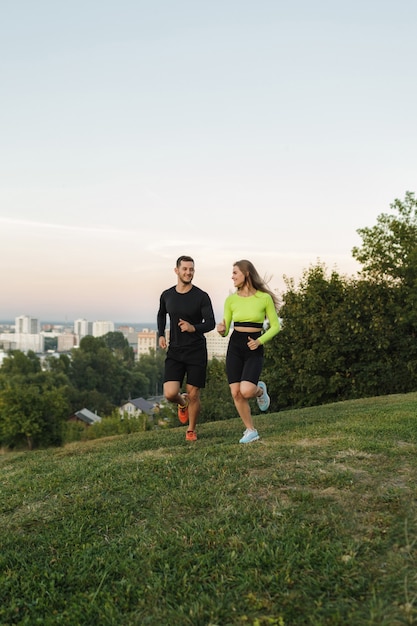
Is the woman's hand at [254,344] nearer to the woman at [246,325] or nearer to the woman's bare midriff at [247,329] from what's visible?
the woman at [246,325]

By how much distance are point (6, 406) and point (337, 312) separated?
29.5m

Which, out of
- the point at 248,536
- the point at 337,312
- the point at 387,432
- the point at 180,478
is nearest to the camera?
the point at 248,536

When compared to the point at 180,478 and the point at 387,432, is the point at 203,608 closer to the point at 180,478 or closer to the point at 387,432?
the point at 180,478

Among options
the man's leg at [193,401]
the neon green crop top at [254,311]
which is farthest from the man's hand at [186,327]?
the man's leg at [193,401]

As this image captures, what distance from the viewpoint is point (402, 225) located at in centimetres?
3200

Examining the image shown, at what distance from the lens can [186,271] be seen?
8.09 meters

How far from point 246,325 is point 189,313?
835mm

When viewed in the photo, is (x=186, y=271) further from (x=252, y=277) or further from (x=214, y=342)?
(x=214, y=342)

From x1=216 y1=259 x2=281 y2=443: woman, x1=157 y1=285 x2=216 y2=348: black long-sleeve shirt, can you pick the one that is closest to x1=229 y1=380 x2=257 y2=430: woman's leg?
x1=216 y1=259 x2=281 y2=443: woman

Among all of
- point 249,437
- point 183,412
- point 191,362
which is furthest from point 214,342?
point 249,437

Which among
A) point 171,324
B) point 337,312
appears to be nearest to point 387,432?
point 171,324

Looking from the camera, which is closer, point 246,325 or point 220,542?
point 220,542

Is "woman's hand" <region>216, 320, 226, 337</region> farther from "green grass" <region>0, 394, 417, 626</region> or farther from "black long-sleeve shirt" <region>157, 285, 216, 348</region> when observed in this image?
"green grass" <region>0, 394, 417, 626</region>

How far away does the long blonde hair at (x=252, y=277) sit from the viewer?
8070 mm
